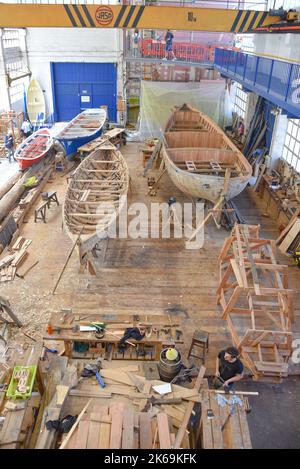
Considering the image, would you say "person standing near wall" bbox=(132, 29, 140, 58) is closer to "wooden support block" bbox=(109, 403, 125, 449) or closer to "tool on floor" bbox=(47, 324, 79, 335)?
"tool on floor" bbox=(47, 324, 79, 335)

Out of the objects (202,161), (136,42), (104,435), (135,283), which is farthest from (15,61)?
(104,435)

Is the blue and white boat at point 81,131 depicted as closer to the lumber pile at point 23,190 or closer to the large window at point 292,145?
the lumber pile at point 23,190

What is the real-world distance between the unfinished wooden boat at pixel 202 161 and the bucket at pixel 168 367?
235 inches

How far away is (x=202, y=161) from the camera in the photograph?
1366cm

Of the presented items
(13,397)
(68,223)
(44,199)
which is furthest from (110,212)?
(13,397)

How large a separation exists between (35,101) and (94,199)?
602 inches

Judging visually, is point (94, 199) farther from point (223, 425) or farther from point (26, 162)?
point (223, 425)

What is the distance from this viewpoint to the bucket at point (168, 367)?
254 inches

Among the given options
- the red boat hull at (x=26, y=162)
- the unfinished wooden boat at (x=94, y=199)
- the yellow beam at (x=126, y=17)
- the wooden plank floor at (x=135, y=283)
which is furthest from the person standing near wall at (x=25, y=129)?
the wooden plank floor at (x=135, y=283)

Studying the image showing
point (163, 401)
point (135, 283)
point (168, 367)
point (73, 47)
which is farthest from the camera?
point (73, 47)

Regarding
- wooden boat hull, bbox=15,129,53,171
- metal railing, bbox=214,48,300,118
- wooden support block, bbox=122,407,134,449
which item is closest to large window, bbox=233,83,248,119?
metal railing, bbox=214,48,300,118

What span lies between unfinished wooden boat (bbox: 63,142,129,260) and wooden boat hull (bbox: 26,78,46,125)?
11.2 meters

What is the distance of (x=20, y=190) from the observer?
1474 centimetres
